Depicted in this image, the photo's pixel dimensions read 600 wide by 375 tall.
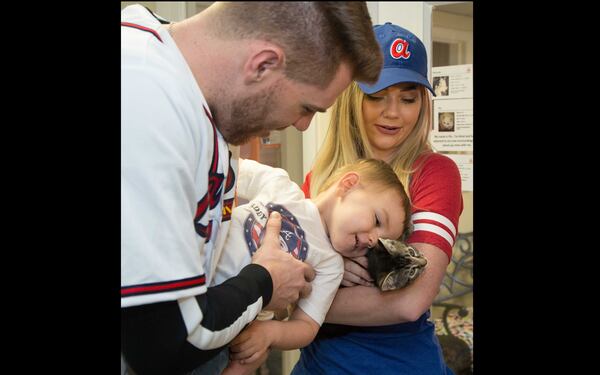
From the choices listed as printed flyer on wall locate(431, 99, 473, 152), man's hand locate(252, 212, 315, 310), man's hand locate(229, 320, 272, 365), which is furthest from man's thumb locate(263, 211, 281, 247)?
printed flyer on wall locate(431, 99, 473, 152)

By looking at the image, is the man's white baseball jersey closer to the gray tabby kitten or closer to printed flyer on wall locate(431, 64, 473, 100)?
the gray tabby kitten

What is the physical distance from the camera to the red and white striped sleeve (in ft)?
3.24

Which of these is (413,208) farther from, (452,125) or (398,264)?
(452,125)

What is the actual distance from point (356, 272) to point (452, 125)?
15.2 inches

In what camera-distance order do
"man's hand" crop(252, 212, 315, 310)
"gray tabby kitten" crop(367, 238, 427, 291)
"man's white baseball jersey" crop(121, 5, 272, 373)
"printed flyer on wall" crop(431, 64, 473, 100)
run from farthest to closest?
1. "printed flyer on wall" crop(431, 64, 473, 100)
2. "gray tabby kitten" crop(367, 238, 427, 291)
3. "man's hand" crop(252, 212, 315, 310)
4. "man's white baseball jersey" crop(121, 5, 272, 373)

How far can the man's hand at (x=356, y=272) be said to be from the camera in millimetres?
1014

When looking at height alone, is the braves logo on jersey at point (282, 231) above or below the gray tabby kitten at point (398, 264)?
above

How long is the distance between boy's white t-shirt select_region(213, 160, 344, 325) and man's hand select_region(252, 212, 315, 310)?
3 centimetres

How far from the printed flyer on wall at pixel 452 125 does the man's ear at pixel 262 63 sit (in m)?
0.56

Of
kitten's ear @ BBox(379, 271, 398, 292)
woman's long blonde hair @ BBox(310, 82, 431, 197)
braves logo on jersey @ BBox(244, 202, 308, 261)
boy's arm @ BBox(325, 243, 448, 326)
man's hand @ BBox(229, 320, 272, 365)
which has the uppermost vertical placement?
woman's long blonde hair @ BBox(310, 82, 431, 197)

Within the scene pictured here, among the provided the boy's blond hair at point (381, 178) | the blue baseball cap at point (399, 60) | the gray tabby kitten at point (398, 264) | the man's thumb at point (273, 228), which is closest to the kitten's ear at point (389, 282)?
the gray tabby kitten at point (398, 264)

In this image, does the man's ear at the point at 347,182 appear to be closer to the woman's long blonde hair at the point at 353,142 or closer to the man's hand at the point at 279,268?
the woman's long blonde hair at the point at 353,142
